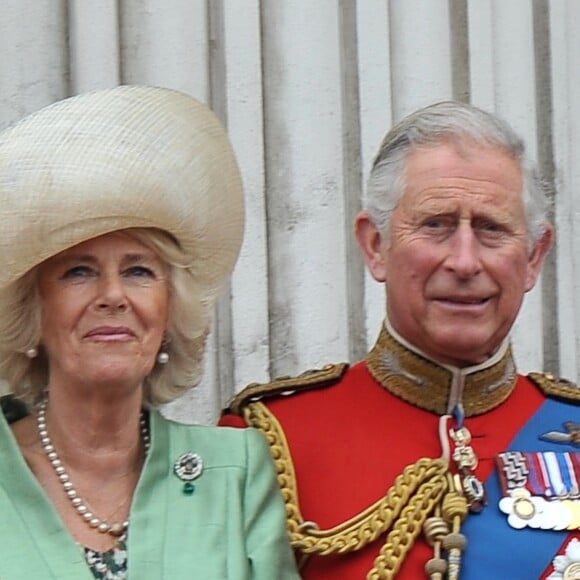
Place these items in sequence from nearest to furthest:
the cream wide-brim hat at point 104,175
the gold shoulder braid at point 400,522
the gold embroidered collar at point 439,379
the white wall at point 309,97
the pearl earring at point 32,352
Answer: the cream wide-brim hat at point 104,175
the pearl earring at point 32,352
the gold shoulder braid at point 400,522
the gold embroidered collar at point 439,379
the white wall at point 309,97

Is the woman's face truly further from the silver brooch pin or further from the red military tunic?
the red military tunic

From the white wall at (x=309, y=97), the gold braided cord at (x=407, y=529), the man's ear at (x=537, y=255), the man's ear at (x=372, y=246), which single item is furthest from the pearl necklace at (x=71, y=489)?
the white wall at (x=309, y=97)

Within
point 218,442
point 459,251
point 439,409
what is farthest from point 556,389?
point 218,442

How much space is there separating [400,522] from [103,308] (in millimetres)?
471

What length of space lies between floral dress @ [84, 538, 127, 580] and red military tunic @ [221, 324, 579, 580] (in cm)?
30

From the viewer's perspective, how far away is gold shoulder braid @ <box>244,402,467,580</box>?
2.27 m

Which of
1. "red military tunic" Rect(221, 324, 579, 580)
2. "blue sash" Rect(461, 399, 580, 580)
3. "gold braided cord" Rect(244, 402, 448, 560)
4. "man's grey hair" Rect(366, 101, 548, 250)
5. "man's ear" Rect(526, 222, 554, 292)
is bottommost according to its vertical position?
"blue sash" Rect(461, 399, 580, 580)

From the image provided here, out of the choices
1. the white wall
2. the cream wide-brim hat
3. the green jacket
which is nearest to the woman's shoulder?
the green jacket

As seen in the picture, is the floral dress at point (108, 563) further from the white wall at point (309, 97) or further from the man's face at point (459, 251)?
the white wall at point (309, 97)

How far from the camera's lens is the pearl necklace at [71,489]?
2109 millimetres

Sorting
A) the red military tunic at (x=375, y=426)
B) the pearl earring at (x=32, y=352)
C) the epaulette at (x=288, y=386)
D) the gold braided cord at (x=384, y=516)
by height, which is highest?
the pearl earring at (x=32, y=352)

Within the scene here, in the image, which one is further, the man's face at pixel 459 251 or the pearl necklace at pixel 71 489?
the man's face at pixel 459 251

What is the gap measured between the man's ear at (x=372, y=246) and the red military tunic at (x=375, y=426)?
0.27 feet

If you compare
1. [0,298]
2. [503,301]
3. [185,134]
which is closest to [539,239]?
[503,301]
